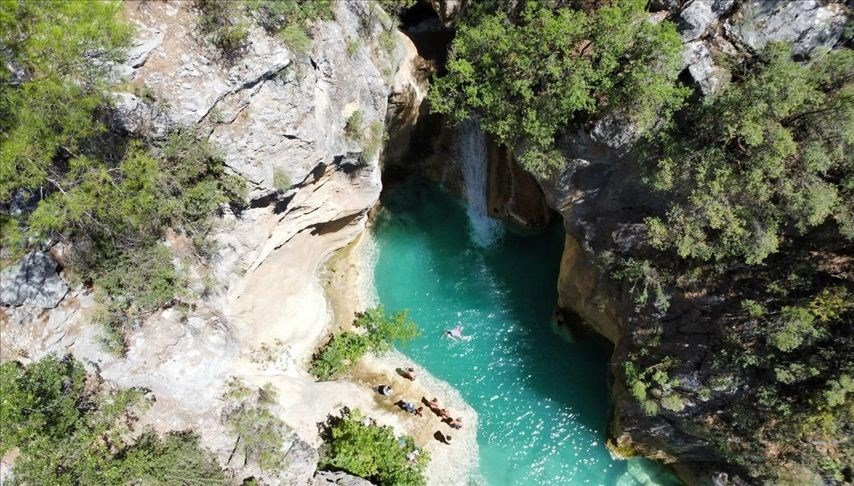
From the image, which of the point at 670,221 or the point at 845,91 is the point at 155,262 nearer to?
→ the point at 670,221

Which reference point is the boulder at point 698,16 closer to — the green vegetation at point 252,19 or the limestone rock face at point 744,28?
the limestone rock face at point 744,28

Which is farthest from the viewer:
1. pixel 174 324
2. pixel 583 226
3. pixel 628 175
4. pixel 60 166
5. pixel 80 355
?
pixel 583 226

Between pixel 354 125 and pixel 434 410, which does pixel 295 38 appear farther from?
pixel 434 410

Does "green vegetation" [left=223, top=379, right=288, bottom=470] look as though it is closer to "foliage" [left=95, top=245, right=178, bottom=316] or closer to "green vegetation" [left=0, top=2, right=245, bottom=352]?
"foliage" [left=95, top=245, right=178, bottom=316]

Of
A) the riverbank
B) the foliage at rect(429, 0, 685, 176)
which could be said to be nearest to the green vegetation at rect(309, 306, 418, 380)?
the riverbank

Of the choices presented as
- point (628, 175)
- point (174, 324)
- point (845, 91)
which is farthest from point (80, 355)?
point (845, 91)

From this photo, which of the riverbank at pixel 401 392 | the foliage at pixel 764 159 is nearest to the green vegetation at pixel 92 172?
the riverbank at pixel 401 392
